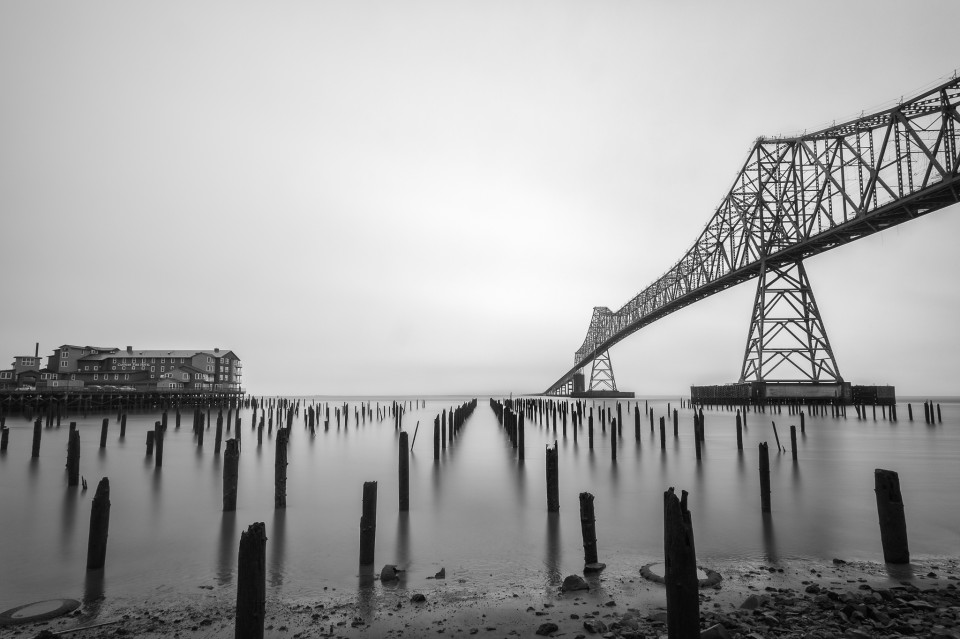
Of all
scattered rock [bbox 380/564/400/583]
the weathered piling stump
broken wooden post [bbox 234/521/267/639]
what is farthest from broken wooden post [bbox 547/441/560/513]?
broken wooden post [bbox 234/521/267/639]

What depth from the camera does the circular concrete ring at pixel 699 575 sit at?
20.9 feet

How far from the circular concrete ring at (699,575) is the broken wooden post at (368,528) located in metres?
3.61

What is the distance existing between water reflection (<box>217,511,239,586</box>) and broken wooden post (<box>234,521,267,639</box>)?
2.63 metres

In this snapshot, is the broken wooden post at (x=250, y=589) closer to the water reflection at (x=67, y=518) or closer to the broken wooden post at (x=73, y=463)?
the water reflection at (x=67, y=518)

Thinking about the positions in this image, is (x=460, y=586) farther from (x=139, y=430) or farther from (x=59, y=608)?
(x=139, y=430)

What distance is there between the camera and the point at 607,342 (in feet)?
284

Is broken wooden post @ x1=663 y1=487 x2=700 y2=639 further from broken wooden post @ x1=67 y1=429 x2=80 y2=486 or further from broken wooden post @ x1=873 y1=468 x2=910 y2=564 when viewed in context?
broken wooden post @ x1=67 y1=429 x2=80 y2=486

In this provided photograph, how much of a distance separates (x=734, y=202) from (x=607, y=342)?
3863cm

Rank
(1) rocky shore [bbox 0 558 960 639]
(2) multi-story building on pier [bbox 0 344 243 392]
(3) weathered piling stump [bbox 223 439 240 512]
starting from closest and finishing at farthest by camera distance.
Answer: (1) rocky shore [bbox 0 558 960 639] → (3) weathered piling stump [bbox 223 439 240 512] → (2) multi-story building on pier [bbox 0 344 243 392]

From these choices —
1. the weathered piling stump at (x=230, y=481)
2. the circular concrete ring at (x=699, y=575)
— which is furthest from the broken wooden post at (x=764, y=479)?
the weathered piling stump at (x=230, y=481)

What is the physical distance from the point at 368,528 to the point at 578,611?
3.20 metres

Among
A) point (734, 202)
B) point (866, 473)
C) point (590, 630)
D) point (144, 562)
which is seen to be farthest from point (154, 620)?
point (734, 202)

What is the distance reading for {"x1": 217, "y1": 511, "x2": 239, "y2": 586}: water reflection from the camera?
23.5 ft

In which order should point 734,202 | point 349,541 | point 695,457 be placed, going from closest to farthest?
point 349,541 < point 695,457 < point 734,202
